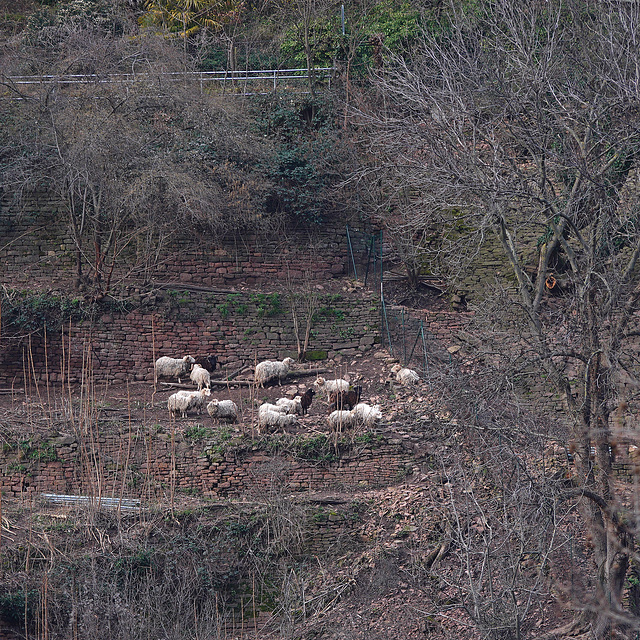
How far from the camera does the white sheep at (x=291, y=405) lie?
48.8 ft

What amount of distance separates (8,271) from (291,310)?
588 cm

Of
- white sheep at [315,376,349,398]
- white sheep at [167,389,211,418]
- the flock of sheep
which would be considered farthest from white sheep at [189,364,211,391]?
white sheep at [315,376,349,398]

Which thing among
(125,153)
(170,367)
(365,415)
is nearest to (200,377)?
(170,367)

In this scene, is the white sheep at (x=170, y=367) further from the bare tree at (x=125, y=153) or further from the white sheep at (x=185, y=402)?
the bare tree at (x=125, y=153)

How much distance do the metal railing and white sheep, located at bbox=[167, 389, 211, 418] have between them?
23.6ft

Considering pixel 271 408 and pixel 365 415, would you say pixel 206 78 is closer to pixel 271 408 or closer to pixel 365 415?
pixel 271 408

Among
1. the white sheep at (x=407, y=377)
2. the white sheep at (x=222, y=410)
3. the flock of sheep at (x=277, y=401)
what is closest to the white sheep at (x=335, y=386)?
the flock of sheep at (x=277, y=401)

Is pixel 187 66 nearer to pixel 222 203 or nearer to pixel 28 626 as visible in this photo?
pixel 222 203

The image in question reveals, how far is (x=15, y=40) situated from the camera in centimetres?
2073

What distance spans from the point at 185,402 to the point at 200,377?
1.14 m

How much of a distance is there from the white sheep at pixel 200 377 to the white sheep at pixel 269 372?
0.86 meters

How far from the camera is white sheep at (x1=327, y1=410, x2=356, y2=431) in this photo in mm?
14422

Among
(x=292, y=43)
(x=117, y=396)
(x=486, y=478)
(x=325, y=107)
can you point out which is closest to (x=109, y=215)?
(x=117, y=396)

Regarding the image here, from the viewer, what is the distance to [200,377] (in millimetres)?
16188
